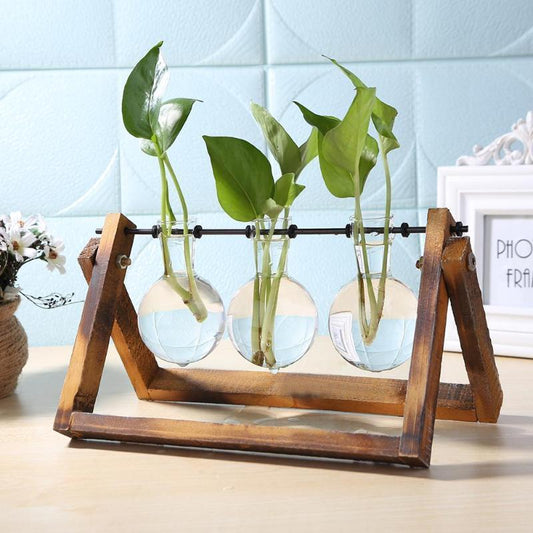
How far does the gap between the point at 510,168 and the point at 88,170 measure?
0.69m

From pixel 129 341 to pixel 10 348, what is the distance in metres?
0.18

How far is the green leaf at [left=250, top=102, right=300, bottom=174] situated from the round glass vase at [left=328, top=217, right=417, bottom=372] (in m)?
0.09

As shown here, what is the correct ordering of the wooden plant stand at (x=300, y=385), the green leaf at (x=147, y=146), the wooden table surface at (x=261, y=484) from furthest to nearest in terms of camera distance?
the green leaf at (x=147, y=146)
the wooden plant stand at (x=300, y=385)
the wooden table surface at (x=261, y=484)

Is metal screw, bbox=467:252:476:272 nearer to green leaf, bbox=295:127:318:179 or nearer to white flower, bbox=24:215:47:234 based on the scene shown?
green leaf, bbox=295:127:318:179

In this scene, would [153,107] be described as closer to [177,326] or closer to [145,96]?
[145,96]

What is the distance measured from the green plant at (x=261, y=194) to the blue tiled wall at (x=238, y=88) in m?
0.63

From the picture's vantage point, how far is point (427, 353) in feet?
2.35

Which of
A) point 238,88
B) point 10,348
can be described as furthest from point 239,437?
point 238,88

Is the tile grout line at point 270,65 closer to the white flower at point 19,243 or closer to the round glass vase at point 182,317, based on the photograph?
the white flower at point 19,243

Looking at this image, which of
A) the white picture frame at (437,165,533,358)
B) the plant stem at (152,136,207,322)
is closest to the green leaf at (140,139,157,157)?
the plant stem at (152,136,207,322)

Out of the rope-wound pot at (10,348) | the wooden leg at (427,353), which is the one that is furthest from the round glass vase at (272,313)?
the rope-wound pot at (10,348)

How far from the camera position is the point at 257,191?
779mm

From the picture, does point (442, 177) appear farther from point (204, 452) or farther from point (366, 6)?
point (204, 452)

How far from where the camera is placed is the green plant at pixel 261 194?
767mm
